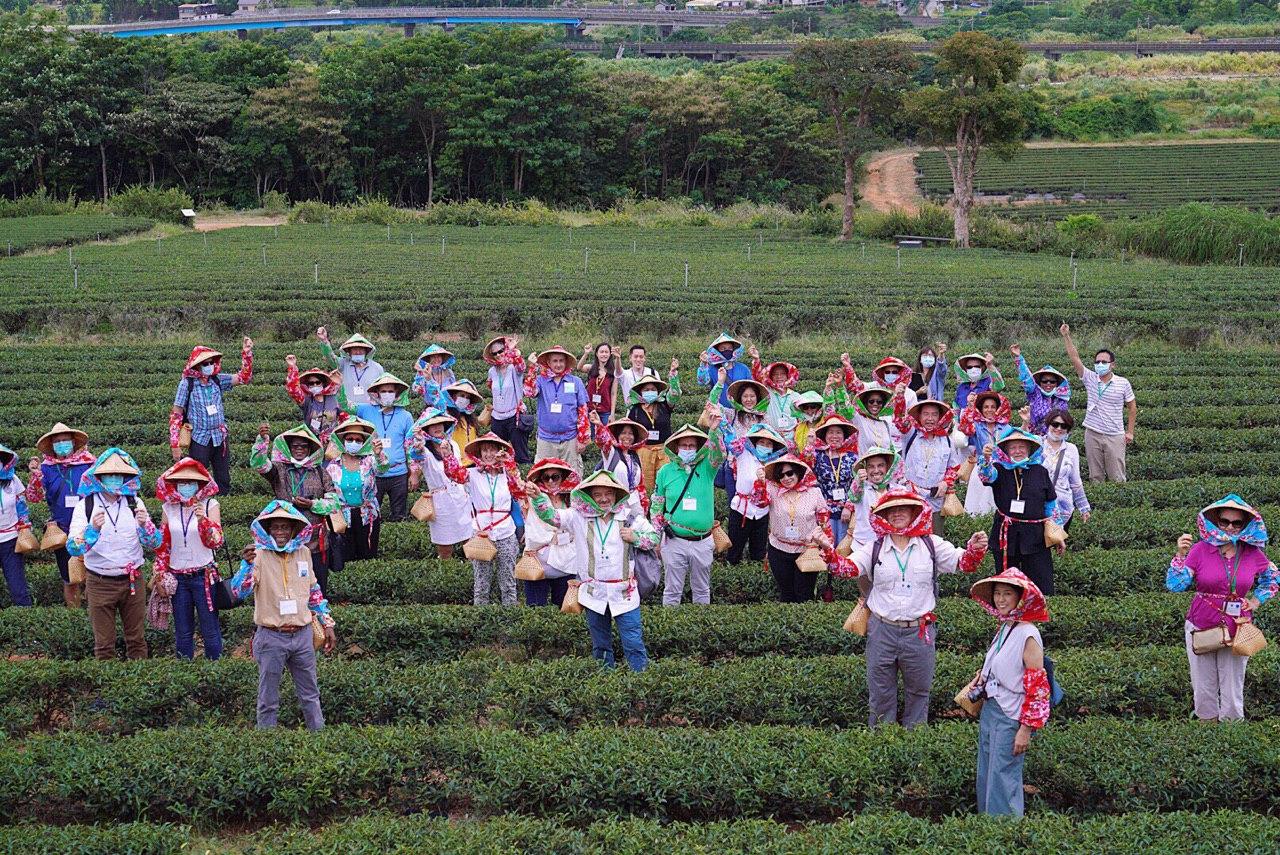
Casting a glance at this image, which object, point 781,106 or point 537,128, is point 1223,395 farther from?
point 781,106

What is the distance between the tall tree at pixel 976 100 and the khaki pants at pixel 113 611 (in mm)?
39632

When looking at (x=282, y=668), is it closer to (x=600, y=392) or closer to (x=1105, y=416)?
(x=600, y=392)

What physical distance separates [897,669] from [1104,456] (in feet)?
25.3

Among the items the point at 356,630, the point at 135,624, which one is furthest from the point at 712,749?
the point at 135,624

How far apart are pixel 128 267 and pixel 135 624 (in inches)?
1056

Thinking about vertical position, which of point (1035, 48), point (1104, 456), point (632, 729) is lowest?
point (632, 729)

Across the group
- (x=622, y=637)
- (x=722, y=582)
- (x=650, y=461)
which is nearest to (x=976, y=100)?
(x=650, y=461)

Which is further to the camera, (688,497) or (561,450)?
(561,450)

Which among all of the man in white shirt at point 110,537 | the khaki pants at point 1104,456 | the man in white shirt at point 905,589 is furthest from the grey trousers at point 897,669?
the khaki pants at point 1104,456

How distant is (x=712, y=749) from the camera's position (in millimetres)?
8141

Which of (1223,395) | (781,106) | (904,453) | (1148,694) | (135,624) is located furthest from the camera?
(781,106)

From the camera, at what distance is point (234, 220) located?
59000 millimetres

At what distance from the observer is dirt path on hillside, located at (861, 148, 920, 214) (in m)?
70.0

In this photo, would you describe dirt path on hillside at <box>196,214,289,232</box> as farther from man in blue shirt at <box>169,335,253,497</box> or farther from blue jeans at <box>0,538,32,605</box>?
blue jeans at <box>0,538,32,605</box>
